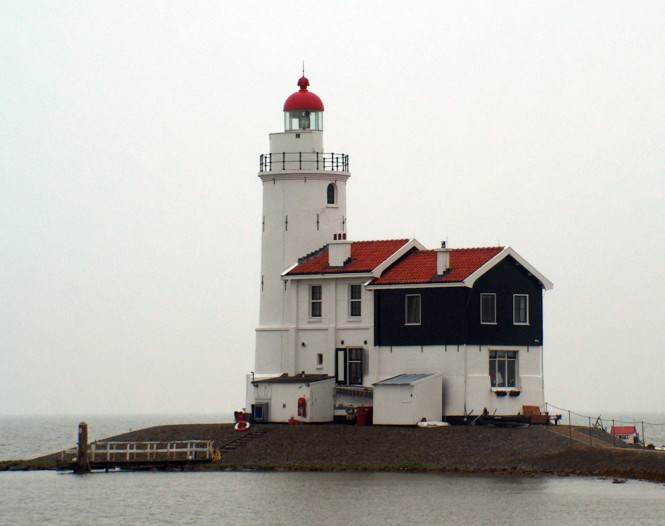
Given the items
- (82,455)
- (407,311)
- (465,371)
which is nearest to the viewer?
(82,455)

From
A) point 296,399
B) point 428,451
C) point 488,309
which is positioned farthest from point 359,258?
point 428,451

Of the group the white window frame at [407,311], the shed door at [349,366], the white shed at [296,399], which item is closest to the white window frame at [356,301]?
the shed door at [349,366]

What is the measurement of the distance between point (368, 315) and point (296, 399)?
461 cm

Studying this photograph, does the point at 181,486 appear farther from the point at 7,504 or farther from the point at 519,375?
the point at 519,375

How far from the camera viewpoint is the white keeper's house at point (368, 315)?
58125 mm

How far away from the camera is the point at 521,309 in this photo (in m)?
60.0

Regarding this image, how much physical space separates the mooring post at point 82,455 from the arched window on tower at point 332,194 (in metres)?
15.7

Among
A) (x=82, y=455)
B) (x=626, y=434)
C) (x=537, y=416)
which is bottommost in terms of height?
(x=82, y=455)

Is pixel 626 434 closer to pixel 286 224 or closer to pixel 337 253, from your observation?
pixel 337 253

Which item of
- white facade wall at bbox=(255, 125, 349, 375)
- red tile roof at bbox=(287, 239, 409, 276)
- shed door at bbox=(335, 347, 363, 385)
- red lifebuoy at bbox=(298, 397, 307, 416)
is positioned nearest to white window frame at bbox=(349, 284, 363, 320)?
red tile roof at bbox=(287, 239, 409, 276)

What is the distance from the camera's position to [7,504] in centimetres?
4947

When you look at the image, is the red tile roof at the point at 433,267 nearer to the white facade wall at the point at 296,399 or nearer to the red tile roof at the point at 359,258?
the red tile roof at the point at 359,258

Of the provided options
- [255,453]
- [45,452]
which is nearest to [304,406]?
[255,453]

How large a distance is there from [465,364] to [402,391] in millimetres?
2896
